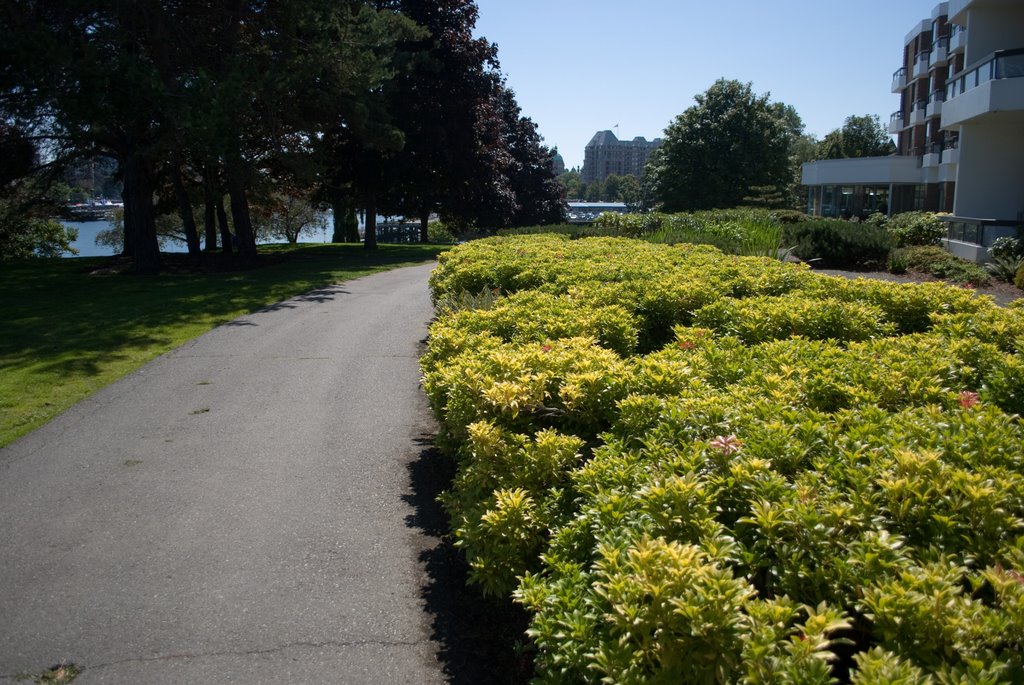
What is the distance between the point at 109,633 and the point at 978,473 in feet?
13.4

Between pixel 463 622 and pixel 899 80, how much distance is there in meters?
54.2

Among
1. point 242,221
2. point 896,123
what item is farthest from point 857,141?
point 242,221

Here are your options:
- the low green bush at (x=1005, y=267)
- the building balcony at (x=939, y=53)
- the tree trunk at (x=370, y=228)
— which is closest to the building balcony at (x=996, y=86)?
the low green bush at (x=1005, y=267)

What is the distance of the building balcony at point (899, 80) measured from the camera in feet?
159

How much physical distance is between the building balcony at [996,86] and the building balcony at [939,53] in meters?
21.0

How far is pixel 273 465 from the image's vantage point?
642 centimetres

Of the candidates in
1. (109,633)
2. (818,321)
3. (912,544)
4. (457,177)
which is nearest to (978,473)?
(912,544)

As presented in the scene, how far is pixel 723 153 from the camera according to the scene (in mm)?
53906

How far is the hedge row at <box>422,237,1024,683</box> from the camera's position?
7.29 ft

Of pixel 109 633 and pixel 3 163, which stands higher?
pixel 3 163

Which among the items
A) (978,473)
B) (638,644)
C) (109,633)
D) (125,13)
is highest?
(125,13)

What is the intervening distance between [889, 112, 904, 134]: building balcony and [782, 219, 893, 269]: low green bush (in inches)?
1535

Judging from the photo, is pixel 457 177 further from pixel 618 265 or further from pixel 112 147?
pixel 618 265

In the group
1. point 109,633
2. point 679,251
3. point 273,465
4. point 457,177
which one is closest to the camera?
point 109,633
